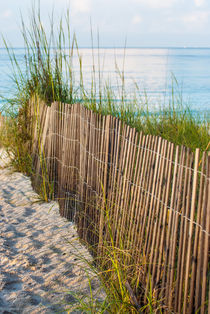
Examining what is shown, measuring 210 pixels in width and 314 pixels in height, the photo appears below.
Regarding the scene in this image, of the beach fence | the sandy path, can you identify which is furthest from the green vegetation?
the sandy path

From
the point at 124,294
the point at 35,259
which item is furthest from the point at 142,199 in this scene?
the point at 35,259

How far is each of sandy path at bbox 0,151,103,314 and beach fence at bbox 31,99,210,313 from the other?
212mm

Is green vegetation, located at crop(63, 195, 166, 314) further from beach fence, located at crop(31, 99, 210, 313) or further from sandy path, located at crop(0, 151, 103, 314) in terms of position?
sandy path, located at crop(0, 151, 103, 314)

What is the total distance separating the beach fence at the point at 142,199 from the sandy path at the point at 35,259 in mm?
212

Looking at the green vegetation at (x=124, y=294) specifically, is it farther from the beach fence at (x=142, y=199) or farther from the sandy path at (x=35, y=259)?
the sandy path at (x=35, y=259)

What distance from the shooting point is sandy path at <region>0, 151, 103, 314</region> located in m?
2.24

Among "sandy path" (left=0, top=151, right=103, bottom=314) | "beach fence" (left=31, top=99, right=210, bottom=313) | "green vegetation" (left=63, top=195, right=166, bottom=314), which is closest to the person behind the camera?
"beach fence" (left=31, top=99, right=210, bottom=313)

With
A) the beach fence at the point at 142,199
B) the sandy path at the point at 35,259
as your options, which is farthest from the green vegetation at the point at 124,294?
the sandy path at the point at 35,259

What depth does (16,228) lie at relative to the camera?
3326 mm

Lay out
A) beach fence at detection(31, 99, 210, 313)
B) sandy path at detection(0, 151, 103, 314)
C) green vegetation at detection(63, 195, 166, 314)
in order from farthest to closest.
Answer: sandy path at detection(0, 151, 103, 314) < green vegetation at detection(63, 195, 166, 314) < beach fence at detection(31, 99, 210, 313)

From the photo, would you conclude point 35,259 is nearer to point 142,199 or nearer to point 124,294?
point 124,294

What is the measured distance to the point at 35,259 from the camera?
2.75m

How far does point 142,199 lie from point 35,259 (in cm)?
107

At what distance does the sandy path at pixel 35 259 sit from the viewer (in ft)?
7.36
